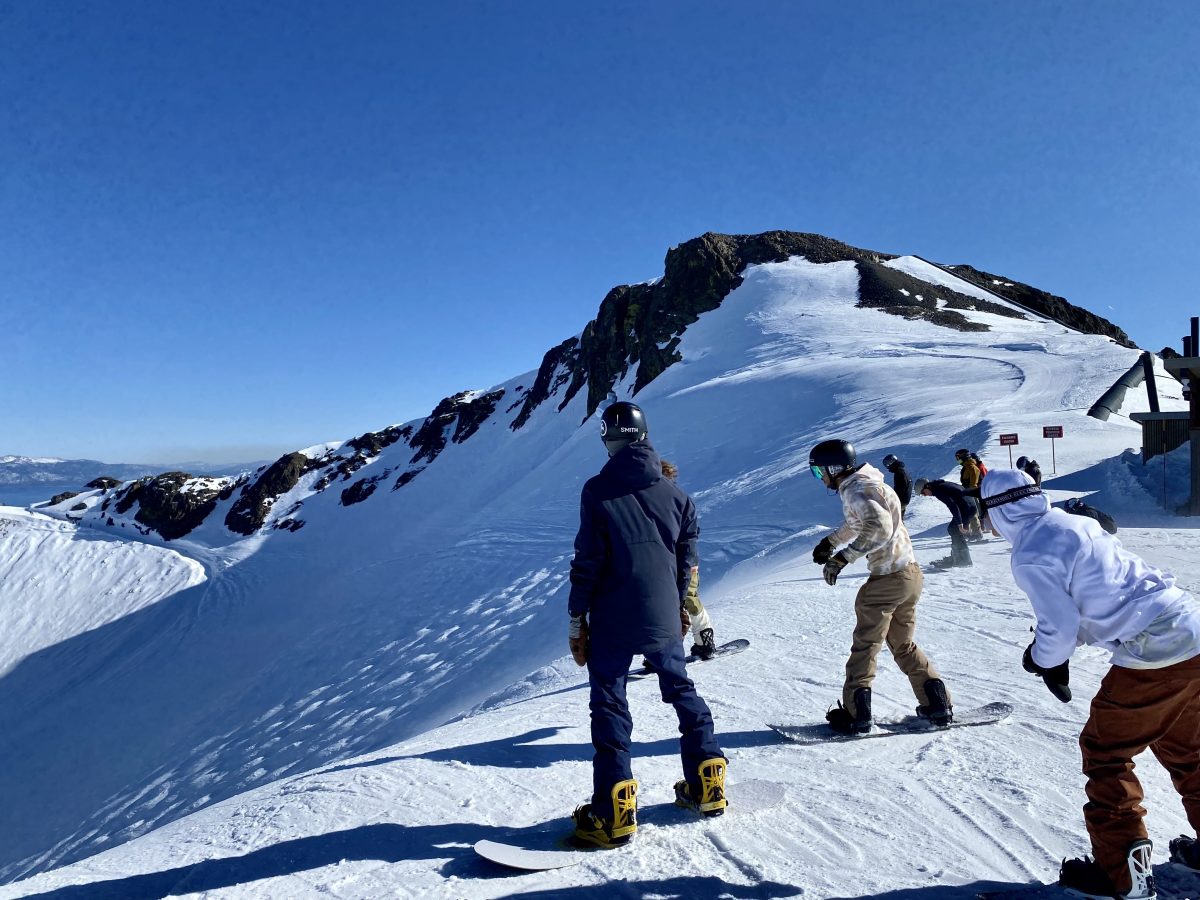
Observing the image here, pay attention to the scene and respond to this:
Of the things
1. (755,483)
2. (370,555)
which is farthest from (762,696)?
(370,555)

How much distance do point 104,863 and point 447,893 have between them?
2293mm

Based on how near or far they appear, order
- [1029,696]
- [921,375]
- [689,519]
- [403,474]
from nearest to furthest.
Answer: [689,519]
[1029,696]
[921,375]
[403,474]

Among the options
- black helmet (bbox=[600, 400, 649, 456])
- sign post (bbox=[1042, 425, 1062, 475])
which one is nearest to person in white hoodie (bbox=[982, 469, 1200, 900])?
black helmet (bbox=[600, 400, 649, 456])

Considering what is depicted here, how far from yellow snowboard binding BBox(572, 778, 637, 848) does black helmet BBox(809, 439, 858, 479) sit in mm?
2228

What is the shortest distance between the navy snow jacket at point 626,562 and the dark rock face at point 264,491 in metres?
54.6

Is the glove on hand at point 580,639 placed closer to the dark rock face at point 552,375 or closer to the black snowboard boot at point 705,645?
the black snowboard boot at point 705,645

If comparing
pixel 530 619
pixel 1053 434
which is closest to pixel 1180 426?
pixel 1053 434

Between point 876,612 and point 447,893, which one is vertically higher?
point 876,612

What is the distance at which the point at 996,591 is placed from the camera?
29.0ft

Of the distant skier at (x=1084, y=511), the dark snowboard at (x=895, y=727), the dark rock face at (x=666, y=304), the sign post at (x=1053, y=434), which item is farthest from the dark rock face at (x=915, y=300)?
the distant skier at (x=1084, y=511)

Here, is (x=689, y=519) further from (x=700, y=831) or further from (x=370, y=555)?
(x=370, y=555)

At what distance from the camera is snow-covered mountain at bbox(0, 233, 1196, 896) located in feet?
12.0

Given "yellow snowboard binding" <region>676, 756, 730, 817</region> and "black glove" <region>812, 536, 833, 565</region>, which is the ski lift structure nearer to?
"black glove" <region>812, 536, 833, 565</region>

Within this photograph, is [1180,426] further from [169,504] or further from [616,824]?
[169,504]
